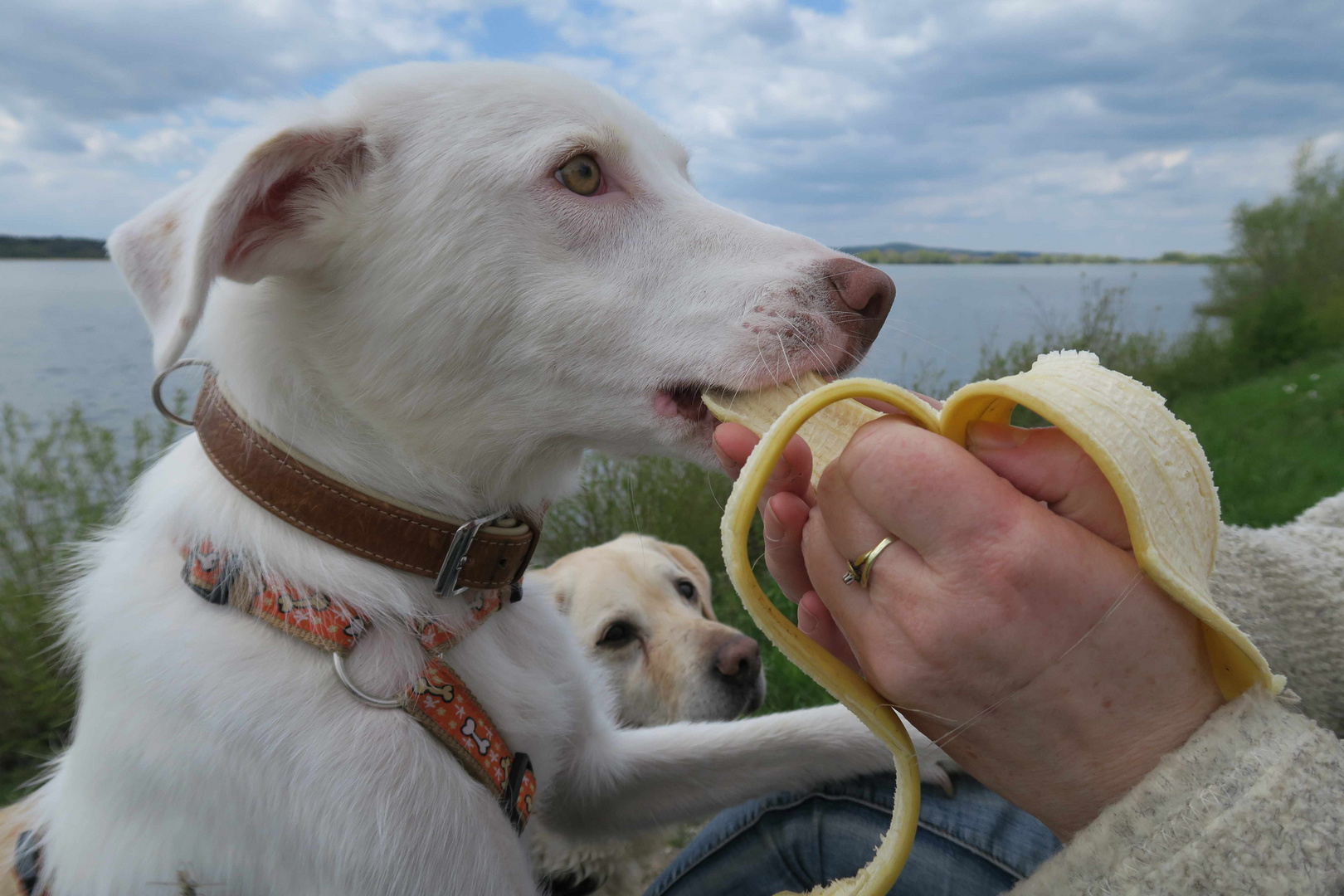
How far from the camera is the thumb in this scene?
1.05 m

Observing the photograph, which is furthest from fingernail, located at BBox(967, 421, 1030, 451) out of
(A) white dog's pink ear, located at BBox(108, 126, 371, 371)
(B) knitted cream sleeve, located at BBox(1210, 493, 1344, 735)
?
(A) white dog's pink ear, located at BBox(108, 126, 371, 371)

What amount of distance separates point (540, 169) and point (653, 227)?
11.2 inches

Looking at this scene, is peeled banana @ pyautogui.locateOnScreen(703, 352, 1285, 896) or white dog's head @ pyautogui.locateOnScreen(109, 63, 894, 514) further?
white dog's head @ pyautogui.locateOnScreen(109, 63, 894, 514)

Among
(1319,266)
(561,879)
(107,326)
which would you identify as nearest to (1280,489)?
(561,879)

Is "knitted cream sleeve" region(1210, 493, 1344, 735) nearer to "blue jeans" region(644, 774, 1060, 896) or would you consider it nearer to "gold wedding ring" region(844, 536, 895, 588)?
"blue jeans" region(644, 774, 1060, 896)

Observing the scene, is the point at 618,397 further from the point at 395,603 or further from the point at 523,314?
the point at 395,603

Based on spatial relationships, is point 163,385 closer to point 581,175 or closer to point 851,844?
point 581,175

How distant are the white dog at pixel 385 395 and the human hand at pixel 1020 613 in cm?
52

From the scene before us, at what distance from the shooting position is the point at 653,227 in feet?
5.93

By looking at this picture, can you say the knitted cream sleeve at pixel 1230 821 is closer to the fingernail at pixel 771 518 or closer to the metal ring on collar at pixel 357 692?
the fingernail at pixel 771 518

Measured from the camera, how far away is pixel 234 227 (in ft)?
4.89

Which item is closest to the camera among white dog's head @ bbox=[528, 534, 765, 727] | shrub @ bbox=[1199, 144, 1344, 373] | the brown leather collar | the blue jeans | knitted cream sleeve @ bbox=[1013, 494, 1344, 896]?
knitted cream sleeve @ bbox=[1013, 494, 1344, 896]

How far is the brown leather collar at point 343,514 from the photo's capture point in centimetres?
158

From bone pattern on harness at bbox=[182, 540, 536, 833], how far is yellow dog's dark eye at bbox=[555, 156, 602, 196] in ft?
3.36
